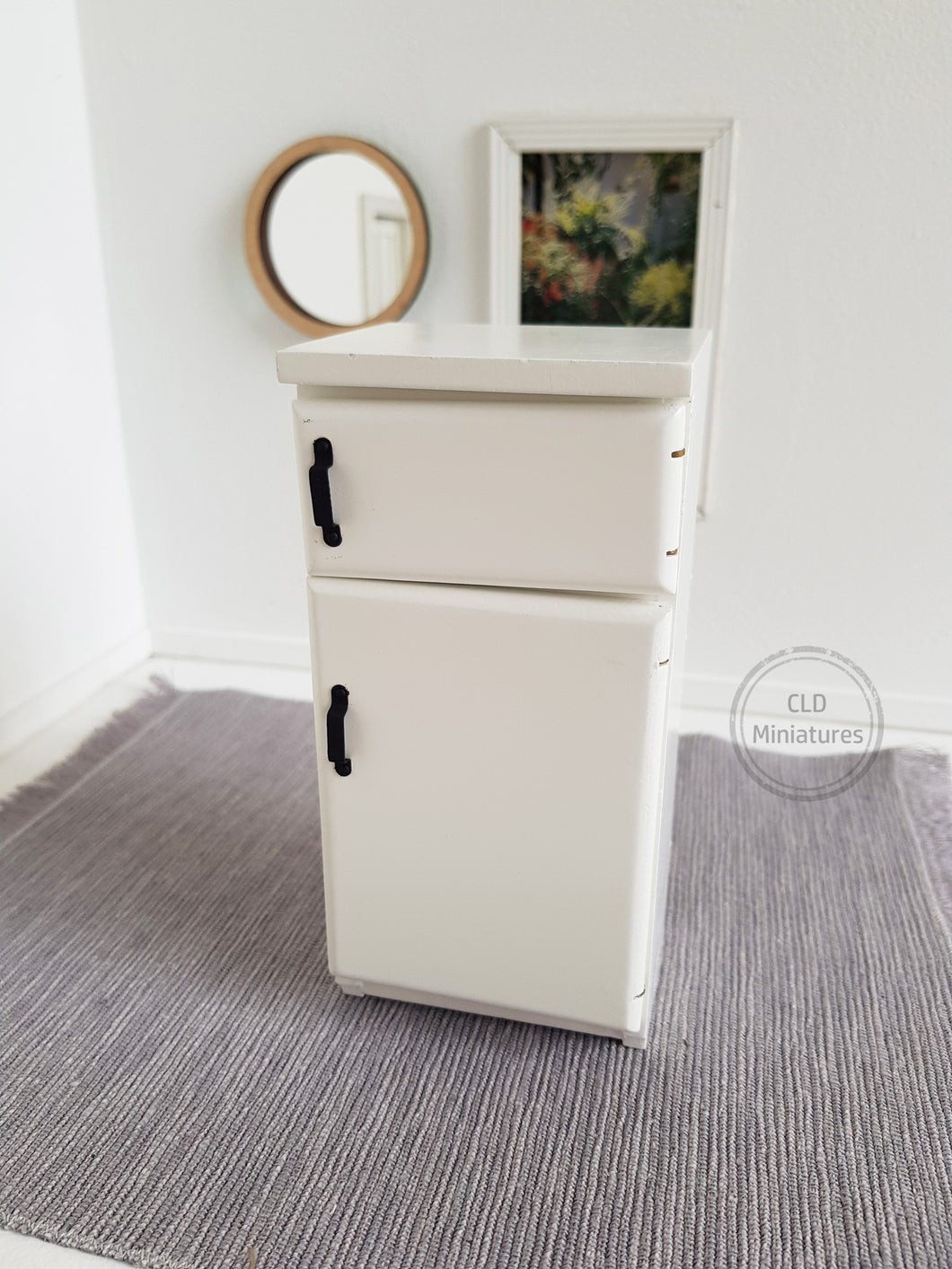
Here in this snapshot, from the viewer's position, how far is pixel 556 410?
2.73ft

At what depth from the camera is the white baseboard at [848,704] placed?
169cm

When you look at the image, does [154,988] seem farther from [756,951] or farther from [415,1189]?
[756,951]

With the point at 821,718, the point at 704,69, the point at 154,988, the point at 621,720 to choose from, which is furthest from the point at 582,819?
the point at 704,69

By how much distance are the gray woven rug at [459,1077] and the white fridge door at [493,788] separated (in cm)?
10

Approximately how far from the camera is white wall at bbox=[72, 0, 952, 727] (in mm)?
1444

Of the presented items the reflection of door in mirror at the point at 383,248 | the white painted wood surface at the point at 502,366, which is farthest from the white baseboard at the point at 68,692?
the white painted wood surface at the point at 502,366

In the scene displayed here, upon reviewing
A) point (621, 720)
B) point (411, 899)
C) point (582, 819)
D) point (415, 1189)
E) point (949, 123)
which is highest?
point (949, 123)

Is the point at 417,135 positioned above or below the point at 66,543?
above

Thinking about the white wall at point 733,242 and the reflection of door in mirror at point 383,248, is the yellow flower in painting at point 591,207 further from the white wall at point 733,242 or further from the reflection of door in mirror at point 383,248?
the reflection of door in mirror at point 383,248

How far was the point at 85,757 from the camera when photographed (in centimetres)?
164

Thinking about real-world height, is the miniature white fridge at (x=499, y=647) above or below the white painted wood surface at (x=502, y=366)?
below

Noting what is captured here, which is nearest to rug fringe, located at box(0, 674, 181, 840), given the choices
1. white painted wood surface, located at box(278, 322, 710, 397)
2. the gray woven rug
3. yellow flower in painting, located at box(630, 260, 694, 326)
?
the gray woven rug

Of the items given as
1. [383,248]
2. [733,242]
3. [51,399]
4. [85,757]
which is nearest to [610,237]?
[733,242]

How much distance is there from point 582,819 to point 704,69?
1144 mm
